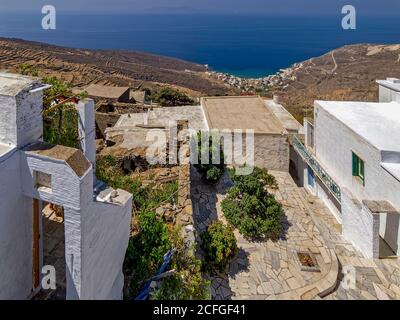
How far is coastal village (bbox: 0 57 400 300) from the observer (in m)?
5.26

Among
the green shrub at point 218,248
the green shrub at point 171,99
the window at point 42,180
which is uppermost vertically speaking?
the green shrub at point 171,99

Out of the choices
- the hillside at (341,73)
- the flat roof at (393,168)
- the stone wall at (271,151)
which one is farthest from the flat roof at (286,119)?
the hillside at (341,73)

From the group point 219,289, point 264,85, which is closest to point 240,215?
point 219,289

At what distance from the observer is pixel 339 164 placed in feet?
44.0

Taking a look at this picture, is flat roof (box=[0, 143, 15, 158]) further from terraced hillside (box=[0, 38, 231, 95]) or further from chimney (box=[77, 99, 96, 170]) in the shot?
terraced hillside (box=[0, 38, 231, 95])

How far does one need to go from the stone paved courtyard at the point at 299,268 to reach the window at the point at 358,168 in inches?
79.9

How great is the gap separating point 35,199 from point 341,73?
206 feet

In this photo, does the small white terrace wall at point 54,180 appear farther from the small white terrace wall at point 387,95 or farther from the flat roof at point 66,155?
the small white terrace wall at point 387,95

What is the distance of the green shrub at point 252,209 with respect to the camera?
10.9m

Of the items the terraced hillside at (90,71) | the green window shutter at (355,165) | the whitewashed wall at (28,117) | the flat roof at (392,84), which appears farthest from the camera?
the terraced hillside at (90,71)

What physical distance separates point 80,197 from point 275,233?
748 centimetres

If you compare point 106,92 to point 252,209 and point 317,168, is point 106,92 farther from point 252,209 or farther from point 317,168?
point 252,209

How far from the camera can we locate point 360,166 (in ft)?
38.7

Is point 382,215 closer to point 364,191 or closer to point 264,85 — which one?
point 364,191
